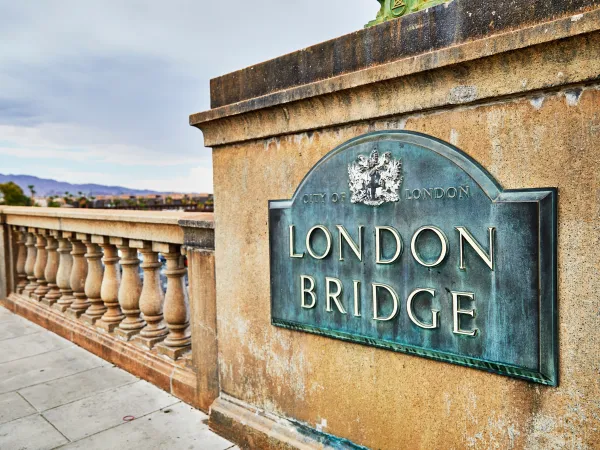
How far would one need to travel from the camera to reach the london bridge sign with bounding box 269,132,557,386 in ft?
5.24

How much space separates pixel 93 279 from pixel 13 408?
1460 mm

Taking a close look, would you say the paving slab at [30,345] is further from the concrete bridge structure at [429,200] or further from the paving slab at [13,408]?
the concrete bridge structure at [429,200]

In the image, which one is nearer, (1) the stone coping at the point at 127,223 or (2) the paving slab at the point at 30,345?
(1) the stone coping at the point at 127,223

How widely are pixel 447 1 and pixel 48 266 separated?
199 inches

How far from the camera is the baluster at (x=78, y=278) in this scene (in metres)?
4.74

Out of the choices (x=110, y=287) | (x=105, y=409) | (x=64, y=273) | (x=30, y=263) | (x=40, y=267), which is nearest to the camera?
(x=105, y=409)

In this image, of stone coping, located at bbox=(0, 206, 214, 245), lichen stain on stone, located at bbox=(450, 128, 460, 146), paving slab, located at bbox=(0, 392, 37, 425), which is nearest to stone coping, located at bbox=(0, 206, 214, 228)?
stone coping, located at bbox=(0, 206, 214, 245)

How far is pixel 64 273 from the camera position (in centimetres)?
498

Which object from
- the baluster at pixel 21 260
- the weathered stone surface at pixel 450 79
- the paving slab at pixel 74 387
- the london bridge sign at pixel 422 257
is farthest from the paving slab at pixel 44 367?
the weathered stone surface at pixel 450 79

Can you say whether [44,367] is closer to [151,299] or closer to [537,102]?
[151,299]

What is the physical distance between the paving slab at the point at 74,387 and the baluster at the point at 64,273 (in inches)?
55.5

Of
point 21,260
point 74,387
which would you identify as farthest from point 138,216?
point 21,260

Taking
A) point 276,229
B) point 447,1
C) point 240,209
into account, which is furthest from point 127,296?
point 447,1

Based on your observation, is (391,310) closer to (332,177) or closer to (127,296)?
(332,177)
